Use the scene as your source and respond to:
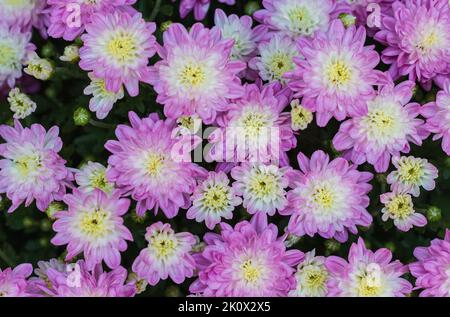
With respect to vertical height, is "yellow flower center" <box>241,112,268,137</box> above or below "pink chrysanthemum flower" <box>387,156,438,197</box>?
above

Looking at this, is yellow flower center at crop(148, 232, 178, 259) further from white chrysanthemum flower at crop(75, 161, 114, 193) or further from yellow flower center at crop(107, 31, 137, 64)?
yellow flower center at crop(107, 31, 137, 64)

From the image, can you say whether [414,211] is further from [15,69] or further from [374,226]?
[15,69]

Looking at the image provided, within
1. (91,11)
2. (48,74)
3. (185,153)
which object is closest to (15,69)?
(48,74)

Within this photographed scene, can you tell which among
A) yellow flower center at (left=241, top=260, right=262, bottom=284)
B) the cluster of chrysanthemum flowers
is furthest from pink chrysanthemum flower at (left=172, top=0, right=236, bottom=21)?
yellow flower center at (left=241, top=260, right=262, bottom=284)

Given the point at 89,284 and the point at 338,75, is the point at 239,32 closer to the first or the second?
the point at 338,75

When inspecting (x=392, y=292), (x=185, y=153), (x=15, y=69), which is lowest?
(x=392, y=292)
